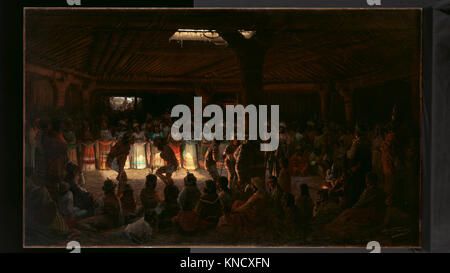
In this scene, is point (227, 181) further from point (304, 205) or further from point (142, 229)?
point (142, 229)

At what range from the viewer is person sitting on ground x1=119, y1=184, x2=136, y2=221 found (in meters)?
5.00

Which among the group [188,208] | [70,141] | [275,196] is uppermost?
[70,141]

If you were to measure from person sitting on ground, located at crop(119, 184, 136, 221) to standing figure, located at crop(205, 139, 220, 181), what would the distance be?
1067mm

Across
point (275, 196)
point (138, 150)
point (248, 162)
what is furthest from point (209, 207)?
point (138, 150)

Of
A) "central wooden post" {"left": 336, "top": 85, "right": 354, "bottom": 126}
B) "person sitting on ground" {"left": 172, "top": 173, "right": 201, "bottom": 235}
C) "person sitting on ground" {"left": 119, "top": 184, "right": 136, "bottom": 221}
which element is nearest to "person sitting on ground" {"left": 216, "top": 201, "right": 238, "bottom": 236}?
"person sitting on ground" {"left": 172, "top": 173, "right": 201, "bottom": 235}

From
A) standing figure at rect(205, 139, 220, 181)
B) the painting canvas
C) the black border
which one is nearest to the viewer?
the black border

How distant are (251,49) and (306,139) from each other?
141cm

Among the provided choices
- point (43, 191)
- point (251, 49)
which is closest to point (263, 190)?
point (251, 49)

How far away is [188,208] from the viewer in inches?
196

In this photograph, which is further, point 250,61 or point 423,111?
point 250,61

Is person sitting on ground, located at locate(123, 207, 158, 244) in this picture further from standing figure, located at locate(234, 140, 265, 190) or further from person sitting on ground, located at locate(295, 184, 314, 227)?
person sitting on ground, located at locate(295, 184, 314, 227)

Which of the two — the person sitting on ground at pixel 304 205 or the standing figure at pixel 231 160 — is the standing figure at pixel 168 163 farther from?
the person sitting on ground at pixel 304 205

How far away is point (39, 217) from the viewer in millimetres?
4965

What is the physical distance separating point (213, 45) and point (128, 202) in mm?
2371
